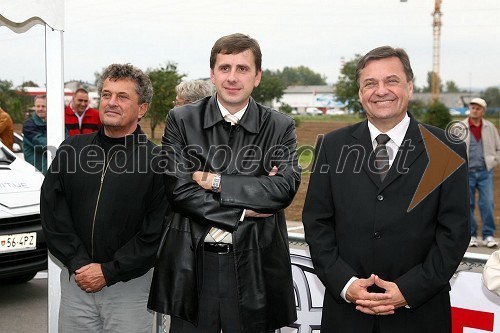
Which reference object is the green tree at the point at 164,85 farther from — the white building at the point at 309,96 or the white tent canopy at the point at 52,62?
the white building at the point at 309,96

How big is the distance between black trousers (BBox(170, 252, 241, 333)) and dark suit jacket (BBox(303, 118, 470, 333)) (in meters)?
0.43

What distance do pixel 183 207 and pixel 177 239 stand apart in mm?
168

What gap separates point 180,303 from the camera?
2.87 metres

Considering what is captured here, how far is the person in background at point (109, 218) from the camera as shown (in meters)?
3.24

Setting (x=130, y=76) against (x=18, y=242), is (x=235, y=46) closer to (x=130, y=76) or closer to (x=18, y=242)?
(x=130, y=76)

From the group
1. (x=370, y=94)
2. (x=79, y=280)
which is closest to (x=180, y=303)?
(x=79, y=280)

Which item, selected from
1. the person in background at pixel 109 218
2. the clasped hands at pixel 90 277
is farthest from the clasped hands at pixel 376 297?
the clasped hands at pixel 90 277

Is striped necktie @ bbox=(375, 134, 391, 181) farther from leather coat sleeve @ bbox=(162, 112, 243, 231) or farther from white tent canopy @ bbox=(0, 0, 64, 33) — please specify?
white tent canopy @ bbox=(0, 0, 64, 33)

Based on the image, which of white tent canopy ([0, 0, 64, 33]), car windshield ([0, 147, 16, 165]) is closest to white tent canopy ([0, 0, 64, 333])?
white tent canopy ([0, 0, 64, 33])

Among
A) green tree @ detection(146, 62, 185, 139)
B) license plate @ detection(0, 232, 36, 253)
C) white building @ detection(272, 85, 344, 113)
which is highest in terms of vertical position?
white building @ detection(272, 85, 344, 113)

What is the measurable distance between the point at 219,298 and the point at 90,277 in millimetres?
763

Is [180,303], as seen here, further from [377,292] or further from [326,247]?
[377,292]

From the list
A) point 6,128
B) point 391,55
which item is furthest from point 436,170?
point 6,128

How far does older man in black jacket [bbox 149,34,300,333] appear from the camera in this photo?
285 centimetres
